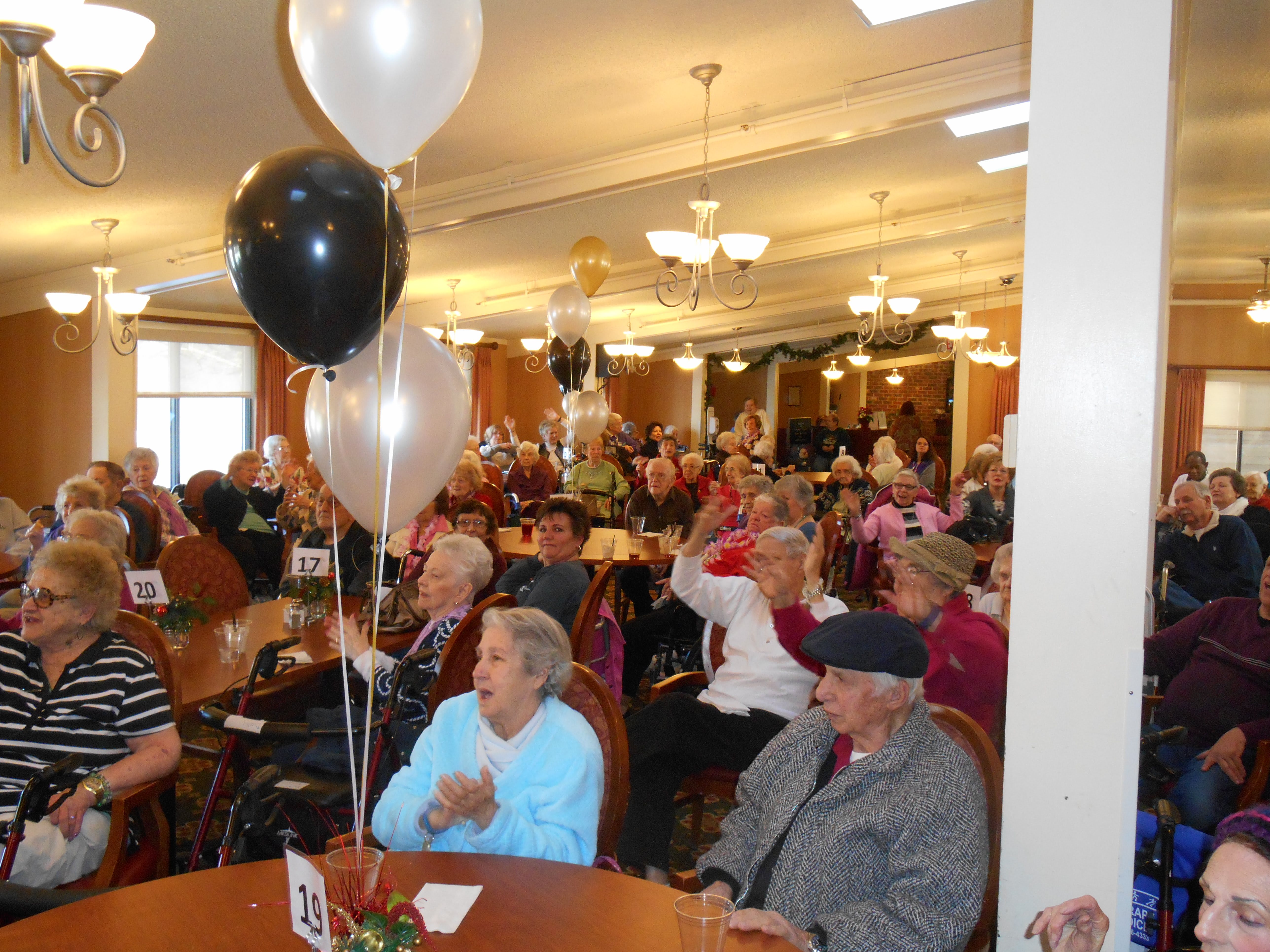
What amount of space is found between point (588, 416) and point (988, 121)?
3.84 m

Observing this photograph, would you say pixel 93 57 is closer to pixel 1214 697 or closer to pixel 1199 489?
pixel 1214 697

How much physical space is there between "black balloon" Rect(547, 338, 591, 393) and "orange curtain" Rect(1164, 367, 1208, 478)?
882 cm

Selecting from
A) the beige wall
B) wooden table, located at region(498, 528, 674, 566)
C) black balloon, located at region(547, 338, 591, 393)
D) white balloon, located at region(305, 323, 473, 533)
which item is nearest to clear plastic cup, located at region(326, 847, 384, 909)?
white balloon, located at region(305, 323, 473, 533)

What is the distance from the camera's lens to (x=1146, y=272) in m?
1.67

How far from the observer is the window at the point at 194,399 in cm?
1078

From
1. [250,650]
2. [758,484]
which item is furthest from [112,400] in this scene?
[250,650]

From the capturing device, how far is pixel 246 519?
23.7 feet

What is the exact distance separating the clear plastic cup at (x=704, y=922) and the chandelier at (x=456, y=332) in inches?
343

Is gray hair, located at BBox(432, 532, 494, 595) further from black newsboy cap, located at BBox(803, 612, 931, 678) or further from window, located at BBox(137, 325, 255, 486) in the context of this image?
window, located at BBox(137, 325, 255, 486)

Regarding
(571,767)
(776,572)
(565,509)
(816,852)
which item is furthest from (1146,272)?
(565,509)

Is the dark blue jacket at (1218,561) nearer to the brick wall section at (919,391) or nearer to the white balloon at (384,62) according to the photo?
the white balloon at (384,62)

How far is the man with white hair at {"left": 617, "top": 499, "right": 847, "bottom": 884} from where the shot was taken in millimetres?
2883

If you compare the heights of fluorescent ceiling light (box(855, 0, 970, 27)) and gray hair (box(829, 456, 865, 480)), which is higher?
fluorescent ceiling light (box(855, 0, 970, 27))

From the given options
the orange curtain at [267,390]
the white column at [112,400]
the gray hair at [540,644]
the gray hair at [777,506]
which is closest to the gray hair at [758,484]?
the gray hair at [777,506]
